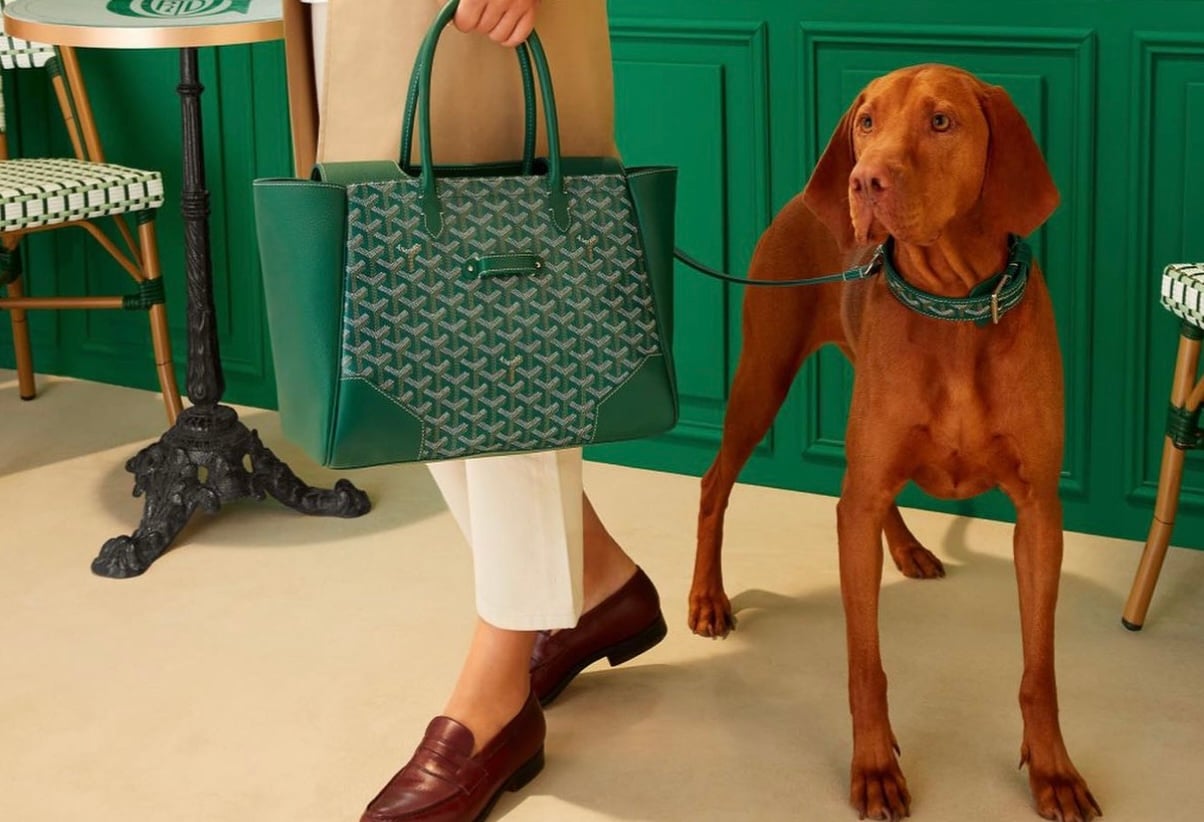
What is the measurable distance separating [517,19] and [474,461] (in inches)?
20.7

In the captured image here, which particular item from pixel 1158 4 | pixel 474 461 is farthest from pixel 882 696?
Result: pixel 1158 4

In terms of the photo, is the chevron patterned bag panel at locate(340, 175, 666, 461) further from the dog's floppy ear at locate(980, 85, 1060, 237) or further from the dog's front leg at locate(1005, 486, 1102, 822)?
the dog's front leg at locate(1005, 486, 1102, 822)

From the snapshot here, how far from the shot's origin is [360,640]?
8.87ft

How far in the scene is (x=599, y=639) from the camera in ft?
7.98

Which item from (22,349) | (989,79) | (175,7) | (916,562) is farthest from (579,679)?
(22,349)

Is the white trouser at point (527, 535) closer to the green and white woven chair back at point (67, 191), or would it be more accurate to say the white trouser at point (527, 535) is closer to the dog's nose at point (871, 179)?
the dog's nose at point (871, 179)

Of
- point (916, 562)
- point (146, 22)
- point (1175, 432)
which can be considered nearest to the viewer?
point (1175, 432)

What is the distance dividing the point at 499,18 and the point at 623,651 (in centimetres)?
104

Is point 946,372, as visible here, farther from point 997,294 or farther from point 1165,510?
point 1165,510

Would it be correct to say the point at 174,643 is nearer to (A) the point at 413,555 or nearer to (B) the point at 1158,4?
(A) the point at 413,555

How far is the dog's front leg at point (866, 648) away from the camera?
6.99 feet

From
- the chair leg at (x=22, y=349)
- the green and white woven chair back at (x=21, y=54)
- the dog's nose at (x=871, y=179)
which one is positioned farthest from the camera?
the chair leg at (x=22, y=349)

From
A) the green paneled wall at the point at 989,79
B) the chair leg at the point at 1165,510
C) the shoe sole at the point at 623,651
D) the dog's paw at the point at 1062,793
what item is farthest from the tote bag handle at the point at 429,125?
the green paneled wall at the point at 989,79

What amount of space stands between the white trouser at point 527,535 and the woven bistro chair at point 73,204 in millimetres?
1619
